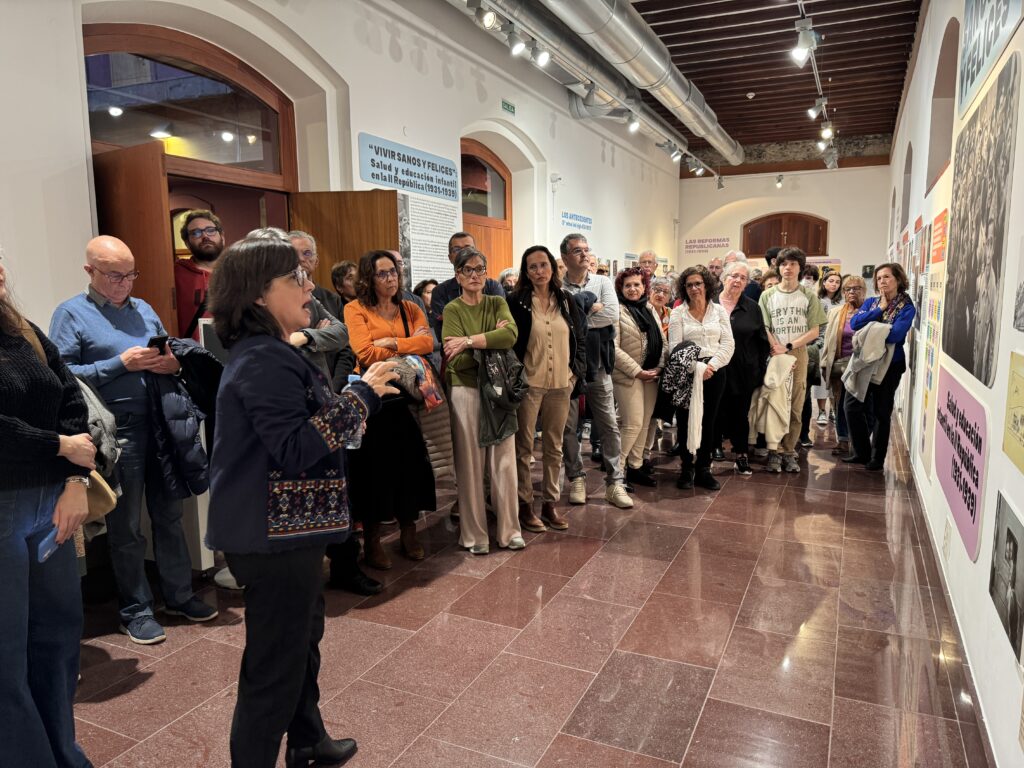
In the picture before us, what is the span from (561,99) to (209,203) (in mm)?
5267

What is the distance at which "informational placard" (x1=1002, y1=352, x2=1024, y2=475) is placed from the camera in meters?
1.85

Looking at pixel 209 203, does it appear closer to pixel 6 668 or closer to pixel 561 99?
pixel 6 668

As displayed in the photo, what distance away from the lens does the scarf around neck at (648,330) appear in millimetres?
4551

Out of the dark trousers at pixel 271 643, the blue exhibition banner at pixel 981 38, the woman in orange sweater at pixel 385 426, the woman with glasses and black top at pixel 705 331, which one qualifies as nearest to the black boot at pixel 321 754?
the dark trousers at pixel 271 643

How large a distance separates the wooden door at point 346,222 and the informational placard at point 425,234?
2.50ft

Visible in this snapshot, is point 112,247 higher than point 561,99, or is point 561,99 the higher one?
point 561,99

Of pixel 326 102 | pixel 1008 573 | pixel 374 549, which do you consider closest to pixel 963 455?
pixel 1008 573

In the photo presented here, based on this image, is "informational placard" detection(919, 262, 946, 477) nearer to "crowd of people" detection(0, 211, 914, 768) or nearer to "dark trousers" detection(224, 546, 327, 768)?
"crowd of people" detection(0, 211, 914, 768)

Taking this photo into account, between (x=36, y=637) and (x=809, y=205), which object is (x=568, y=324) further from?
(x=809, y=205)

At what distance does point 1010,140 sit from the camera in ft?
6.97

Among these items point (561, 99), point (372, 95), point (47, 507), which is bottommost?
point (47, 507)

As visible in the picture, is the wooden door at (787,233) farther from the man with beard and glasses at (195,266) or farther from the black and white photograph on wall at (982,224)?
the man with beard and glasses at (195,266)

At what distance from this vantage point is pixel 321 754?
1.98m

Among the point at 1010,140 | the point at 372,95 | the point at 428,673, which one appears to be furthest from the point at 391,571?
the point at 372,95
